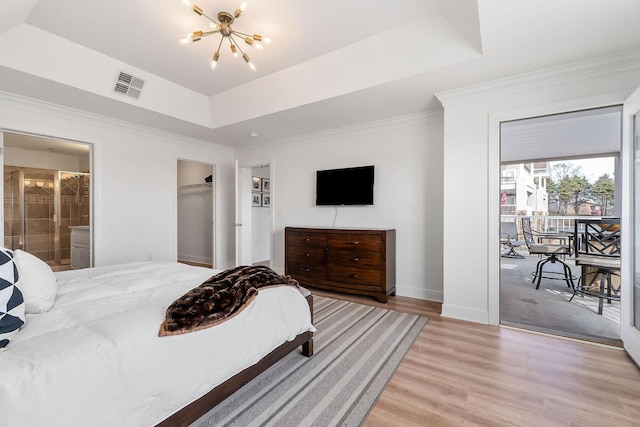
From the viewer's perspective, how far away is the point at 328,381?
1836 millimetres

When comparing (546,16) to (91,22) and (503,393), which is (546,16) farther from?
(91,22)

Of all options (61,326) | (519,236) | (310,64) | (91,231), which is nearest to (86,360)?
(61,326)

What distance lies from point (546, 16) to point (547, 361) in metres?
2.40

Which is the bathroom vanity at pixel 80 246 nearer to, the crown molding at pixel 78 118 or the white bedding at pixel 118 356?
the crown molding at pixel 78 118

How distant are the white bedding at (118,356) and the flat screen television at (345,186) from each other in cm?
238

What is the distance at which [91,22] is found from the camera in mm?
2455

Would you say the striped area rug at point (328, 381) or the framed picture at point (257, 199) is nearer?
the striped area rug at point (328, 381)

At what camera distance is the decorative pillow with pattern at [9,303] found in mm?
1096

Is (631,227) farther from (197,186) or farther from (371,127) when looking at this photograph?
(197,186)

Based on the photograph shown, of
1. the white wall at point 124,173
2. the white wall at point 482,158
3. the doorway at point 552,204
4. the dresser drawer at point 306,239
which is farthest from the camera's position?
the dresser drawer at point 306,239

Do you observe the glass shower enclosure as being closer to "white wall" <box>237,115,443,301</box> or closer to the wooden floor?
"white wall" <box>237,115,443,301</box>

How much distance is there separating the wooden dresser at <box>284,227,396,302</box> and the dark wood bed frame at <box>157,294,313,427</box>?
1602 mm

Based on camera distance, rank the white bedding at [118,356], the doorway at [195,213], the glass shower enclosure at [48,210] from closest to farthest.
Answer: the white bedding at [118,356]
the glass shower enclosure at [48,210]
the doorway at [195,213]

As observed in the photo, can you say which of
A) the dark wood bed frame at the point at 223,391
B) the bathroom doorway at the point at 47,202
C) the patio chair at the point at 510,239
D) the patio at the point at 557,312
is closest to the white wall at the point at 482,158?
the patio at the point at 557,312
